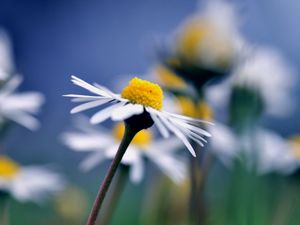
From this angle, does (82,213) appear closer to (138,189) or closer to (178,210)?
(178,210)

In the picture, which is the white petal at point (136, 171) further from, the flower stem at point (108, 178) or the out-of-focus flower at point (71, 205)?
the out-of-focus flower at point (71, 205)

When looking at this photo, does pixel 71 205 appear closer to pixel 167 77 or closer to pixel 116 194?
pixel 167 77

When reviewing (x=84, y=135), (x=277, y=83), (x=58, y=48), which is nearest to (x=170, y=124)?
(x=84, y=135)

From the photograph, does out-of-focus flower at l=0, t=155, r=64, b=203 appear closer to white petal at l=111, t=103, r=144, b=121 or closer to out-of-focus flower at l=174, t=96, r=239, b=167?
out-of-focus flower at l=174, t=96, r=239, b=167

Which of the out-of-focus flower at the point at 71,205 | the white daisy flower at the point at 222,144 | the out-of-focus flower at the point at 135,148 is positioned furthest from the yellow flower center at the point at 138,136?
the out-of-focus flower at the point at 71,205

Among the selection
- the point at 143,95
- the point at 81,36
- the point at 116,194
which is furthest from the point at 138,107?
the point at 81,36
